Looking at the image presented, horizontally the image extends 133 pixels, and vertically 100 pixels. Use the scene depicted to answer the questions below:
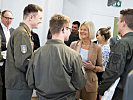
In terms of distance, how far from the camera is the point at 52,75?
1809mm

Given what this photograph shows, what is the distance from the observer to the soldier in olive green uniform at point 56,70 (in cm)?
181

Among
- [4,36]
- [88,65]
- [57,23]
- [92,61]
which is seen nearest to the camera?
[57,23]

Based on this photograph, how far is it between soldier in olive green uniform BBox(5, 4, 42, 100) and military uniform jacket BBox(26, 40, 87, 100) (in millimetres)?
234

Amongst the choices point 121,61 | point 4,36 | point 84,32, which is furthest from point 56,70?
point 4,36

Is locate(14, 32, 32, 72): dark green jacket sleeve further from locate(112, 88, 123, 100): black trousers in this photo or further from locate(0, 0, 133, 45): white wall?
locate(0, 0, 133, 45): white wall

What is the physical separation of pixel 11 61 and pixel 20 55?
189mm

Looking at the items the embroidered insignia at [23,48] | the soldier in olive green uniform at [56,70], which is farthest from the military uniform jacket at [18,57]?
the soldier in olive green uniform at [56,70]

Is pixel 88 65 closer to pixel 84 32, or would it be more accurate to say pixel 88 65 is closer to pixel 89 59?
pixel 89 59

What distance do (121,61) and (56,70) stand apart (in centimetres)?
62

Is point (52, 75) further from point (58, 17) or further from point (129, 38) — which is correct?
point (129, 38)

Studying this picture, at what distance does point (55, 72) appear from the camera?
1.80 meters

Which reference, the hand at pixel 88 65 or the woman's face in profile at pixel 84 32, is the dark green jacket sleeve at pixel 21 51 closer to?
the hand at pixel 88 65

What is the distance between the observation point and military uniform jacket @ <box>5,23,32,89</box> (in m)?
2.08

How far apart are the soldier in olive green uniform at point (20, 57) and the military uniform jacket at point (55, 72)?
0.77 feet
